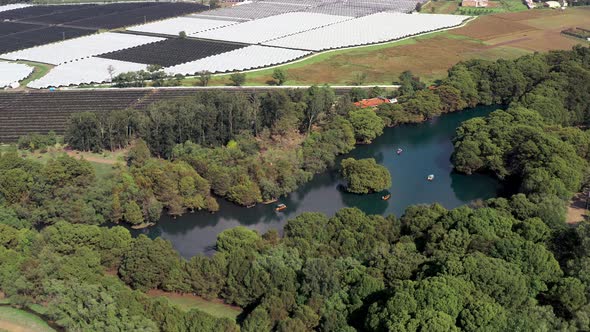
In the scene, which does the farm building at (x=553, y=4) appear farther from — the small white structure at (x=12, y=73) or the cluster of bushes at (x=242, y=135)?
the small white structure at (x=12, y=73)

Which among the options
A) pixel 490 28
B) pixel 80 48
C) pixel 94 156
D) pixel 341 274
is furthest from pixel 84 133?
pixel 490 28

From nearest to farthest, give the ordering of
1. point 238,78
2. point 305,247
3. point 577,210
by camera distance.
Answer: point 305,247
point 577,210
point 238,78

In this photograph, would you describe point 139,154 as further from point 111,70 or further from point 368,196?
point 111,70

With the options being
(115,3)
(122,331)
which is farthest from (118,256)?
(115,3)

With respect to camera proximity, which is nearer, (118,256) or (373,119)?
(118,256)

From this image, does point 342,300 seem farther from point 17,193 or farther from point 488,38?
point 488,38

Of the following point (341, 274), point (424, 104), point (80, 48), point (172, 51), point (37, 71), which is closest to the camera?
point (341, 274)

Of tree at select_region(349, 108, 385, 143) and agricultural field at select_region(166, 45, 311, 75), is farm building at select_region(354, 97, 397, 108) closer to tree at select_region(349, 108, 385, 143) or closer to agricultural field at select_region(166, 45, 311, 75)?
tree at select_region(349, 108, 385, 143)
